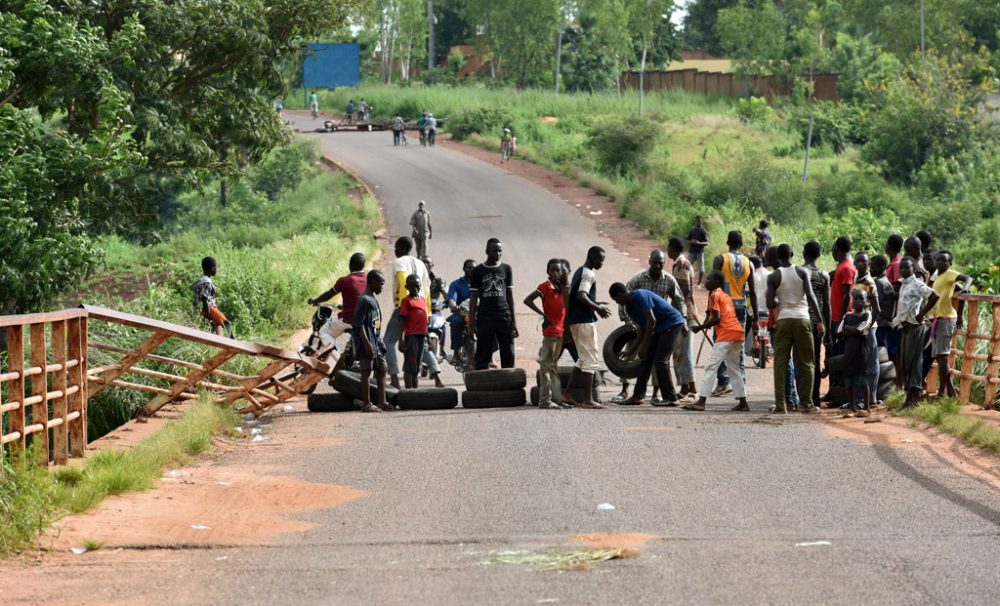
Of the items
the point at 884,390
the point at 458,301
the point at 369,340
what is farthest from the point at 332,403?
the point at 884,390

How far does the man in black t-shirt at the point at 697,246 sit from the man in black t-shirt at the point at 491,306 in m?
7.96

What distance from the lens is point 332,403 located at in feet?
47.9

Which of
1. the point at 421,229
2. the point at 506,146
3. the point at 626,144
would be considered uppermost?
the point at 506,146

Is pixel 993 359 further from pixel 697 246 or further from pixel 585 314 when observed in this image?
pixel 697 246

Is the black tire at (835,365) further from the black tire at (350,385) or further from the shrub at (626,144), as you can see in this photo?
the shrub at (626,144)

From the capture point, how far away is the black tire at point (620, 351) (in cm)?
1462

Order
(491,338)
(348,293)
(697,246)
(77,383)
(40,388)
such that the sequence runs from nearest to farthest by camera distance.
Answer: (40,388) < (77,383) < (491,338) < (348,293) < (697,246)

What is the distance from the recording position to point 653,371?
47.7ft

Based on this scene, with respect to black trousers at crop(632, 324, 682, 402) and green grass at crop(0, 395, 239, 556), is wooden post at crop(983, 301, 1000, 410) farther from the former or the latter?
green grass at crop(0, 395, 239, 556)

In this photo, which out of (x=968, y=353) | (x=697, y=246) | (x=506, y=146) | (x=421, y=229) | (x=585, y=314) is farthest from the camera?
(x=506, y=146)

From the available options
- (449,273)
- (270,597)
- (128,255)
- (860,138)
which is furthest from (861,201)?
(270,597)

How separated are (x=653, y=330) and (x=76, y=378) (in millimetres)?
5932

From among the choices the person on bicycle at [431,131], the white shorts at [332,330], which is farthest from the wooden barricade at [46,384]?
the person on bicycle at [431,131]

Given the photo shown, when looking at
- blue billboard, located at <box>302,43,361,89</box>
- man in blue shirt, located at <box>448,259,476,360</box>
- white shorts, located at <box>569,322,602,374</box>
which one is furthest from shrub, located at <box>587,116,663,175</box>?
blue billboard, located at <box>302,43,361,89</box>
